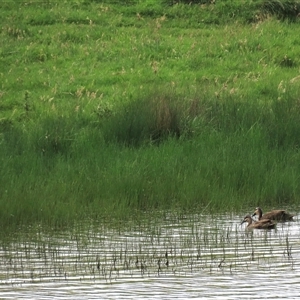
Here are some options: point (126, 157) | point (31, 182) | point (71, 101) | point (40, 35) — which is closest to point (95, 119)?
point (71, 101)

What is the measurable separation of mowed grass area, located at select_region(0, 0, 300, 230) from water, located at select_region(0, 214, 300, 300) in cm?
68

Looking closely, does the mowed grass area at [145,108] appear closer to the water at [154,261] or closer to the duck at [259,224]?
the water at [154,261]

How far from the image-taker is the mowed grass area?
10312 millimetres

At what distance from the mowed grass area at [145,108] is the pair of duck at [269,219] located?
0.75m

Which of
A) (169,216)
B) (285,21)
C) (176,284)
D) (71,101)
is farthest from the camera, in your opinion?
(285,21)

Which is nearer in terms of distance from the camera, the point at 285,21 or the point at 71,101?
the point at 71,101

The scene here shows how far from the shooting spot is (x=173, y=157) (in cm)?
1142

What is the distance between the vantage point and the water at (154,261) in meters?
7.09

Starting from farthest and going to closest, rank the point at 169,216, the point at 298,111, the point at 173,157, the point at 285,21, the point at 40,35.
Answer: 1. the point at 285,21
2. the point at 40,35
3. the point at 298,111
4. the point at 173,157
5. the point at 169,216

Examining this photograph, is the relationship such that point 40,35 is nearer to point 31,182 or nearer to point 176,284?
point 31,182

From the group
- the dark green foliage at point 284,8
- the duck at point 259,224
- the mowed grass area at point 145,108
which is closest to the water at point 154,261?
the duck at point 259,224

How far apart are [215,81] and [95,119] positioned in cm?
291

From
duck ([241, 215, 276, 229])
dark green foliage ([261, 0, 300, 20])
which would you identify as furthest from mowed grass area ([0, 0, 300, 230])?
duck ([241, 215, 276, 229])

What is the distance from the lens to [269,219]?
9.38 metres
